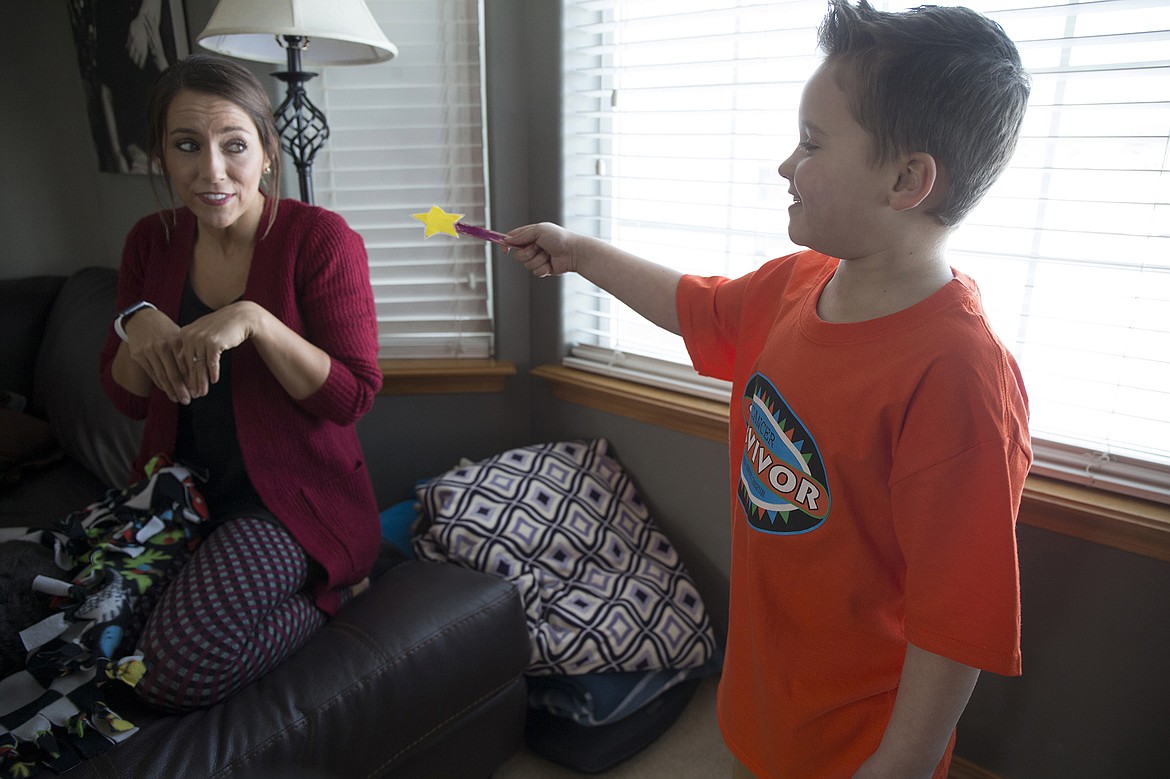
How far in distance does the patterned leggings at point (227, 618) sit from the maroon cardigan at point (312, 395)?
0.17ft

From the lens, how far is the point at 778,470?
0.90 m

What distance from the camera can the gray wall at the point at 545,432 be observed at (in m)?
1.29

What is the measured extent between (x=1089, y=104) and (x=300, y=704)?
4.99ft

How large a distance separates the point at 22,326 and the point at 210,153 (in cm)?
139

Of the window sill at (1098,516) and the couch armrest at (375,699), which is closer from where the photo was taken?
the couch armrest at (375,699)

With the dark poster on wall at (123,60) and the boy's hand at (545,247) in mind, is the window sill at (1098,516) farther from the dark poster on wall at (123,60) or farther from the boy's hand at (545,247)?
the dark poster on wall at (123,60)

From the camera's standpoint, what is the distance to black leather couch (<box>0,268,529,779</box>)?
1.11 metres

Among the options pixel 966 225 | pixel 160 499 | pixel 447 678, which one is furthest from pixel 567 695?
pixel 966 225

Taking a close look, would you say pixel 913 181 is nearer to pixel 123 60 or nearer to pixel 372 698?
pixel 372 698

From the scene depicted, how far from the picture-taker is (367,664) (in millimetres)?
1270

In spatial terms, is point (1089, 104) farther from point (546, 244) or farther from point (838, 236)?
point (546, 244)

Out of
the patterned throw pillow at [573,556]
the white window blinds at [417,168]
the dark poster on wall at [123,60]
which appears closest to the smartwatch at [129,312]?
the patterned throw pillow at [573,556]

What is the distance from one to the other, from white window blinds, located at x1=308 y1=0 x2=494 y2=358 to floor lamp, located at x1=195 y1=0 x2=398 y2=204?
0.49 feet

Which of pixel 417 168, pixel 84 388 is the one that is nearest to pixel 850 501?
pixel 417 168
